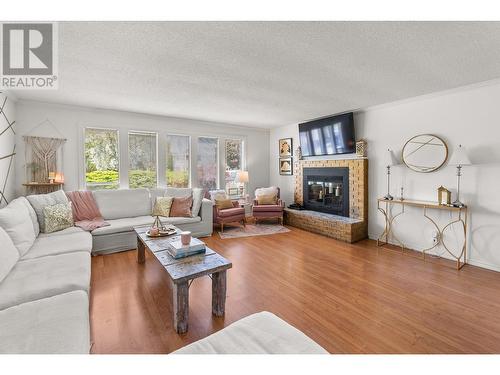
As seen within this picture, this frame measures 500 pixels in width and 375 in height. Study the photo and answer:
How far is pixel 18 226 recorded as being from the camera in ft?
7.59

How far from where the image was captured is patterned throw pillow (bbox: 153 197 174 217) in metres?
4.16

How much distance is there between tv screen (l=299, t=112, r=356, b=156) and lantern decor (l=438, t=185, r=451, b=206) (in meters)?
1.52

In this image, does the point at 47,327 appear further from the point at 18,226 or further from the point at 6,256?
the point at 18,226

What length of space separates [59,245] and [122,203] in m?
1.65

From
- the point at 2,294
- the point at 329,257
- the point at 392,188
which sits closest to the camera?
the point at 2,294

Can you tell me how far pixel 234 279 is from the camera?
266 cm

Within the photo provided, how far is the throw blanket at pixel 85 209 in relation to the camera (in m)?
3.58

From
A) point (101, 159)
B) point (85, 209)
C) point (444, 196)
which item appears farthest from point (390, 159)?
point (101, 159)

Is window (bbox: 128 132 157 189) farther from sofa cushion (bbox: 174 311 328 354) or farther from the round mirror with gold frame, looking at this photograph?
the round mirror with gold frame

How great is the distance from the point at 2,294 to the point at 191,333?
126 centimetres

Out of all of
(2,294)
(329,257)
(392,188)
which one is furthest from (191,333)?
(392,188)

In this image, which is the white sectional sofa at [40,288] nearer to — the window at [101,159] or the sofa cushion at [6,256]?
the sofa cushion at [6,256]
